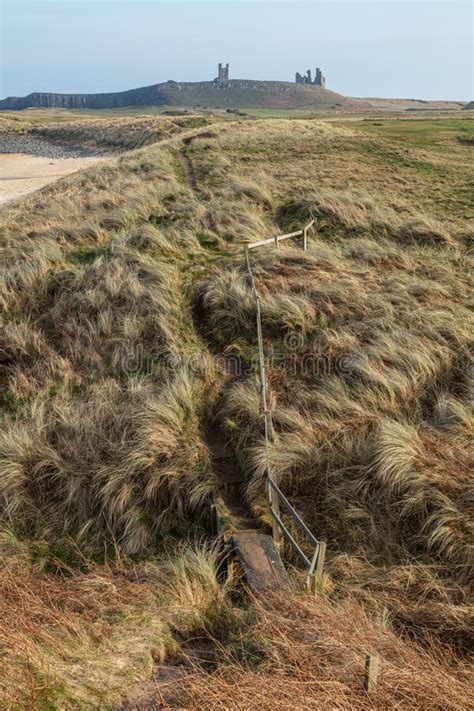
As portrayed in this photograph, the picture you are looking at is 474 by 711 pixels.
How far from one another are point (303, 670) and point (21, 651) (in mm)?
1530

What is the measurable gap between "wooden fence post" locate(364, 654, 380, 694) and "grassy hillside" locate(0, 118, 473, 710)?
0.22 ft

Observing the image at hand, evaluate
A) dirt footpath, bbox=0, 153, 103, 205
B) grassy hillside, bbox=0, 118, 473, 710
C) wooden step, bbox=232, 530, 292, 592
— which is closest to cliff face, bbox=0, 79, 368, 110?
dirt footpath, bbox=0, 153, 103, 205

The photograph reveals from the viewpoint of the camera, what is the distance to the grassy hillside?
10.6ft

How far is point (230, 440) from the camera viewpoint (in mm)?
6406

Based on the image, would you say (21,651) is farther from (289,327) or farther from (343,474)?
(289,327)

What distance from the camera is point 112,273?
9.81m

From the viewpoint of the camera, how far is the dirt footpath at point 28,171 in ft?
107

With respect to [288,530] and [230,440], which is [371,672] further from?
[230,440]

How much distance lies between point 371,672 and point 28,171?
46.0 metres

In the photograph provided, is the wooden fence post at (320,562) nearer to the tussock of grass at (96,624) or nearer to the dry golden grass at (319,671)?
the dry golden grass at (319,671)

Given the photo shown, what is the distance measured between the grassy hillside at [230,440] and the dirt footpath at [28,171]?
69.6 feet

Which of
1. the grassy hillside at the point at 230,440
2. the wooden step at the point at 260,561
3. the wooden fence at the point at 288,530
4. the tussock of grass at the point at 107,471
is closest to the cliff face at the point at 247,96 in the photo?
the grassy hillside at the point at 230,440

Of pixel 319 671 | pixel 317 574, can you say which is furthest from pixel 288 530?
pixel 319 671

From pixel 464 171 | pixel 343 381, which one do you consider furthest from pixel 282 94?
pixel 343 381
